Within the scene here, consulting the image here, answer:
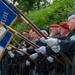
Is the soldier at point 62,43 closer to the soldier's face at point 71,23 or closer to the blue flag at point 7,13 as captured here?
the soldier's face at point 71,23

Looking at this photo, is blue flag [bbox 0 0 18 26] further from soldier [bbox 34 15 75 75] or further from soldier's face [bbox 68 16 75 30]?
soldier's face [bbox 68 16 75 30]

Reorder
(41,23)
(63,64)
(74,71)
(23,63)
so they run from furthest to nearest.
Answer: (41,23), (23,63), (63,64), (74,71)

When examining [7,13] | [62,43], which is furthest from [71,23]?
[7,13]

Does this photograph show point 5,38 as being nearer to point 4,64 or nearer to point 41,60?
point 41,60

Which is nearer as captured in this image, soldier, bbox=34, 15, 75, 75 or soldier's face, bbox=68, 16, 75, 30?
soldier, bbox=34, 15, 75, 75

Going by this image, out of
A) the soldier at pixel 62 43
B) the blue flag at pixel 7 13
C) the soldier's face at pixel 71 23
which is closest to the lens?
the soldier at pixel 62 43

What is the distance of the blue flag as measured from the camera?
7.47m

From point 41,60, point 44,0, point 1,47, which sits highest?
point 1,47

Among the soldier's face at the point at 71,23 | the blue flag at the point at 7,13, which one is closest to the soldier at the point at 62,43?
the soldier's face at the point at 71,23

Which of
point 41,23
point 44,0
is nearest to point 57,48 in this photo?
point 41,23

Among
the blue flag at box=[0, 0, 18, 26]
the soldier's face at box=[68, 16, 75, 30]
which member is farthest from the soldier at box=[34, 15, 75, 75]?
the blue flag at box=[0, 0, 18, 26]

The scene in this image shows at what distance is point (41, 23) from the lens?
13.4 meters

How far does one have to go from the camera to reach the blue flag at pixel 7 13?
7.47 meters

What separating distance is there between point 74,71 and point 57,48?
1.89 feet
